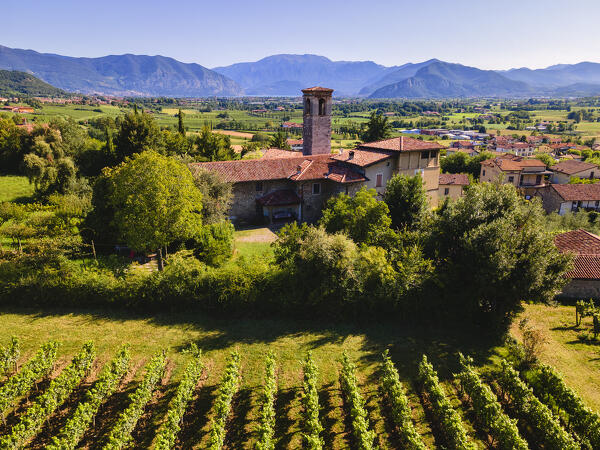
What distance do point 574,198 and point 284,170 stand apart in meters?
→ 43.4

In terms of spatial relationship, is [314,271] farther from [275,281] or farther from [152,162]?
[152,162]

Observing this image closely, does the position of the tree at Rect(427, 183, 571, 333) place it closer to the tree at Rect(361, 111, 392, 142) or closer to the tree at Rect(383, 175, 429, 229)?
the tree at Rect(383, 175, 429, 229)

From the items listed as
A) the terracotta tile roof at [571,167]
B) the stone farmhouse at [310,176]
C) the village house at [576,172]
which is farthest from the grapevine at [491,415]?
the terracotta tile roof at [571,167]

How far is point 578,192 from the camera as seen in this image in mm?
53406

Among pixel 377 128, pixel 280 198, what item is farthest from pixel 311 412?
pixel 377 128

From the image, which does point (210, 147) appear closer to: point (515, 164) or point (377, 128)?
point (377, 128)

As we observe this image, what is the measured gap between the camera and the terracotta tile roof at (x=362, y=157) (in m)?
37.1

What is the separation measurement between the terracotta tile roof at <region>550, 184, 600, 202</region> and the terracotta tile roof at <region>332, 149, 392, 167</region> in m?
32.7

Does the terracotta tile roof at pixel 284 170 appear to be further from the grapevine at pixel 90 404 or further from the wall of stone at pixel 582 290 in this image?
the grapevine at pixel 90 404

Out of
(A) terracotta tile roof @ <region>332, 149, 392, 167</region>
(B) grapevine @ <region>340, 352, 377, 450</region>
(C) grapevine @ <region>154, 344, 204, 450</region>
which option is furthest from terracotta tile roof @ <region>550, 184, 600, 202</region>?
(C) grapevine @ <region>154, 344, 204, 450</region>

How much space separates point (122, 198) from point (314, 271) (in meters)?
12.7

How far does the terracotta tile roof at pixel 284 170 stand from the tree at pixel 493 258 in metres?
16.4

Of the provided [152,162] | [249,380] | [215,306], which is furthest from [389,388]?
[152,162]

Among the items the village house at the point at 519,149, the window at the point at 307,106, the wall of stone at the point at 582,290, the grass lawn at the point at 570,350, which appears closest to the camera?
the grass lawn at the point at 570,350
